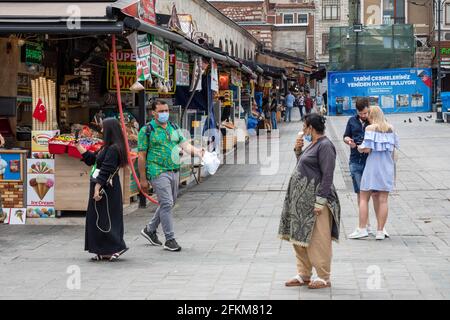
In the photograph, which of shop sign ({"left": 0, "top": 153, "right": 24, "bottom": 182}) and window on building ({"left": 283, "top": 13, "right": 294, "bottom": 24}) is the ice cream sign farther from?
window on building ({"left": 283, "top": 13, "right": 294, "bottom": 24})

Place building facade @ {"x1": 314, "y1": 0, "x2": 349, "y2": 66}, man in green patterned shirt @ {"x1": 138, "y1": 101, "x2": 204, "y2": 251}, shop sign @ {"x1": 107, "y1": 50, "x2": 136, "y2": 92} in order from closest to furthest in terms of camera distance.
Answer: man in green patterned shirt @ {"x1": 138, "y1": 101, "x2": 204, "y2": 251} < shop sign @ {"x1": 107, "y1": 50, "x2": 136, "y2": 92} < building facade @ {"x1": 314, "y1": 0, "x2": 349, "y2": 66}

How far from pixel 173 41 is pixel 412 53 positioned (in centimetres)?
4147

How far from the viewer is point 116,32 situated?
1048 centimetres

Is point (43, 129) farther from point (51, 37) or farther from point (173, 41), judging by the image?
point (173, 41)

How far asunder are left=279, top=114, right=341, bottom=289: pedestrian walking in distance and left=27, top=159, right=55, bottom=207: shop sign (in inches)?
202

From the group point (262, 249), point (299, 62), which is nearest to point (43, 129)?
point (262, 249)

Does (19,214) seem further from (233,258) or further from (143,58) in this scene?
(233,258)

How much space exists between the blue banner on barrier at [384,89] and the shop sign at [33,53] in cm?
3380

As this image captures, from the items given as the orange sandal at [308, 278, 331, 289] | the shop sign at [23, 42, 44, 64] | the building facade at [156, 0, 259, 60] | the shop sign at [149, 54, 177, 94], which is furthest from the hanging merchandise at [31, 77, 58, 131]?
the building facade at [156, 0, 259, 60]

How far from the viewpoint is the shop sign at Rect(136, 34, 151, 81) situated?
11.4m

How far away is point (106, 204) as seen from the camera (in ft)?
29.3

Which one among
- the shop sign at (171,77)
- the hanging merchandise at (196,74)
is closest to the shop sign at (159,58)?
the shop sign at (171,77)

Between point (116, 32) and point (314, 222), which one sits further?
point (116, 32)
